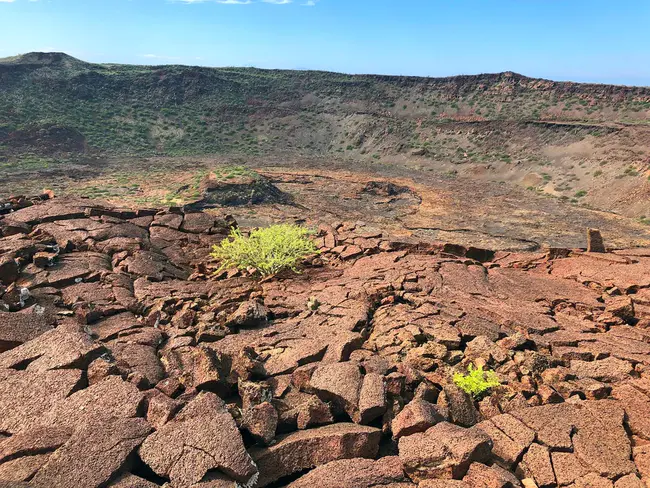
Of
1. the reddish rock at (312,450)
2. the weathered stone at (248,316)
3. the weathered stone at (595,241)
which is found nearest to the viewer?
the reddish rock at (312,450)

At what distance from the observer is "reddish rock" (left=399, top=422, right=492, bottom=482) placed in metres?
4.02

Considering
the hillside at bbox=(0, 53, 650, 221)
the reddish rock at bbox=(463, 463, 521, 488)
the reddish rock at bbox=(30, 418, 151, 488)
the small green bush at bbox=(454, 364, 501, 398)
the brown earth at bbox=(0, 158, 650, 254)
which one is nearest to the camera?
the reddish rock at bbox=(30, 418, 151, 488)

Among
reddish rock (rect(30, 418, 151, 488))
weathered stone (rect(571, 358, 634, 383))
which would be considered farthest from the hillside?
reddish rock (rect(30, 418, 151, 488))

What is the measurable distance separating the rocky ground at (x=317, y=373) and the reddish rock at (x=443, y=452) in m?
0.02

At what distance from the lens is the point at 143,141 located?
47406 mm

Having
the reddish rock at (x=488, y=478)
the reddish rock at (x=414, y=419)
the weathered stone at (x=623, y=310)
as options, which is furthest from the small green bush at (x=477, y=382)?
the weathered stone at (x=623, y=310)

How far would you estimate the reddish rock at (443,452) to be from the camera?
4023 mm

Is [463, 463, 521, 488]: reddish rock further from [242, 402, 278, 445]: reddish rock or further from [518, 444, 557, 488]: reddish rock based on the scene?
[242, 402, 278, 445]: reddish rock

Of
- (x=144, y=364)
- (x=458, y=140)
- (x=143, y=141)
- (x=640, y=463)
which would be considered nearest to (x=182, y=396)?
(x=144, y=364)

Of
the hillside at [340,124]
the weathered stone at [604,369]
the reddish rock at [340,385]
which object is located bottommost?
the weathered stone at [604,369]

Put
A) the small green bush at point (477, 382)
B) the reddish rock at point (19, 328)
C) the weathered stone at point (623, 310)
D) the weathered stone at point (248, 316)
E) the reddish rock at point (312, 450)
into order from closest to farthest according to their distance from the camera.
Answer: the reddish rock at point (312, 450) → the small green bush at point (477, 382) → the reddish rock at point (19, 328) → the weathered stone at point (248, 316) → the weathered stone at point (623, 310)

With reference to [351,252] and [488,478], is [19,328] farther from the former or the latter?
[351,252]

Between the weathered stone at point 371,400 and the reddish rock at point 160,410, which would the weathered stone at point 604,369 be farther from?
the reddish rock at point 160,410

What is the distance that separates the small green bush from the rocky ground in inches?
7.6
